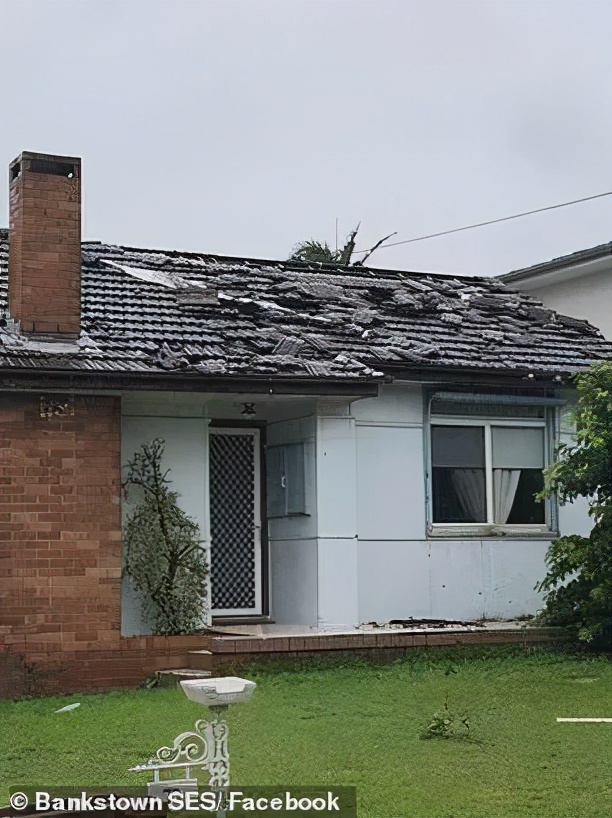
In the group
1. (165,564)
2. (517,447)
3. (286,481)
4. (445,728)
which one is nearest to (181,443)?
(165,564)

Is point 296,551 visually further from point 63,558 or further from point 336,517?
point 63,558

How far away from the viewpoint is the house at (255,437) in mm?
13133

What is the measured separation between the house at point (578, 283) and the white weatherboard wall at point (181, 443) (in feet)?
25.7

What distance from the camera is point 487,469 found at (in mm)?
16219

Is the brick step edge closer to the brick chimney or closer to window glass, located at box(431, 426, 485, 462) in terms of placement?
window glass, located at box(431, 426, 485, 462)

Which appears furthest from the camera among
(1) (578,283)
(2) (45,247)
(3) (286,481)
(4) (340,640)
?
(1) (578,283)

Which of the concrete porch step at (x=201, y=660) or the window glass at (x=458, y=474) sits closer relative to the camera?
the concrete porch step at (x=201, y=660)

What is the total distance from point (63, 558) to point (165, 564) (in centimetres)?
115

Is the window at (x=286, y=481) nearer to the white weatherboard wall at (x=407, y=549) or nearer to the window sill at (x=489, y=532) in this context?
the white weatherboard wall at (x=407, y=549)

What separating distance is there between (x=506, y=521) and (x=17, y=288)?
649 cm

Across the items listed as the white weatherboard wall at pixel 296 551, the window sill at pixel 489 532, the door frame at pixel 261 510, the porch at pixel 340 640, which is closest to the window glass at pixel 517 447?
the window sill at pixel 489 532

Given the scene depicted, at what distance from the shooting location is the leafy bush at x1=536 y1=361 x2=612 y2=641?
46.0 ft

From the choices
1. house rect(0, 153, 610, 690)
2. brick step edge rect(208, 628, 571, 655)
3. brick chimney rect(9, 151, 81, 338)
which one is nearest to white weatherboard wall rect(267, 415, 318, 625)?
house rect(0, 153, 610, 690)

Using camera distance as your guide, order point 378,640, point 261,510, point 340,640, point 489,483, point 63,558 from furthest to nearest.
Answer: point 489,483, point 261,510, point 378,640, point 340,640, point 63,558
